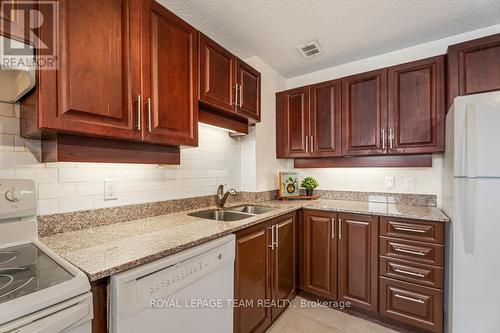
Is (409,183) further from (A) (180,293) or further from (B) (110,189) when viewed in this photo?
(B) (110,189)

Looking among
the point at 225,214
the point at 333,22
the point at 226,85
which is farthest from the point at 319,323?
the point at 333,22

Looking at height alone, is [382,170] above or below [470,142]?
below

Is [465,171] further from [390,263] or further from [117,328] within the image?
[117,328]

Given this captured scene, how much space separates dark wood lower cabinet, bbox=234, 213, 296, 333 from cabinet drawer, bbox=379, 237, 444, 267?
74 centimetres

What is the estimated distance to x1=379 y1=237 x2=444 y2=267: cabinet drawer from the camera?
1.70 m

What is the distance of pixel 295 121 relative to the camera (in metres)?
2.67

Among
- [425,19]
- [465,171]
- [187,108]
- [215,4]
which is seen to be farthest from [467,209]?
[215,4]

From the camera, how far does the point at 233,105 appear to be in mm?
1897

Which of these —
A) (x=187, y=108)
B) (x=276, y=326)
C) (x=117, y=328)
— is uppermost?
(x=187, y=108)

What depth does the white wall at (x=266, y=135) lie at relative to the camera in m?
2.47

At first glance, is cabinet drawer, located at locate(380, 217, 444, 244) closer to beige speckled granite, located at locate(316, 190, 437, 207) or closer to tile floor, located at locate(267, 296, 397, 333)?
beige speckled granite, located at locate(316, 190, 437, 207)

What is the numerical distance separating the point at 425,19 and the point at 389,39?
31cm

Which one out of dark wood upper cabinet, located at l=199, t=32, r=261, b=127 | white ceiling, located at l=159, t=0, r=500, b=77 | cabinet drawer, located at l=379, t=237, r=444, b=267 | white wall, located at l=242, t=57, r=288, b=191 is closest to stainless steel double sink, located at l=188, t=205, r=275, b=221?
white wall, located at l=242, t=57, r=288, b=191

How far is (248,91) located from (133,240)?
1481 millimetres
